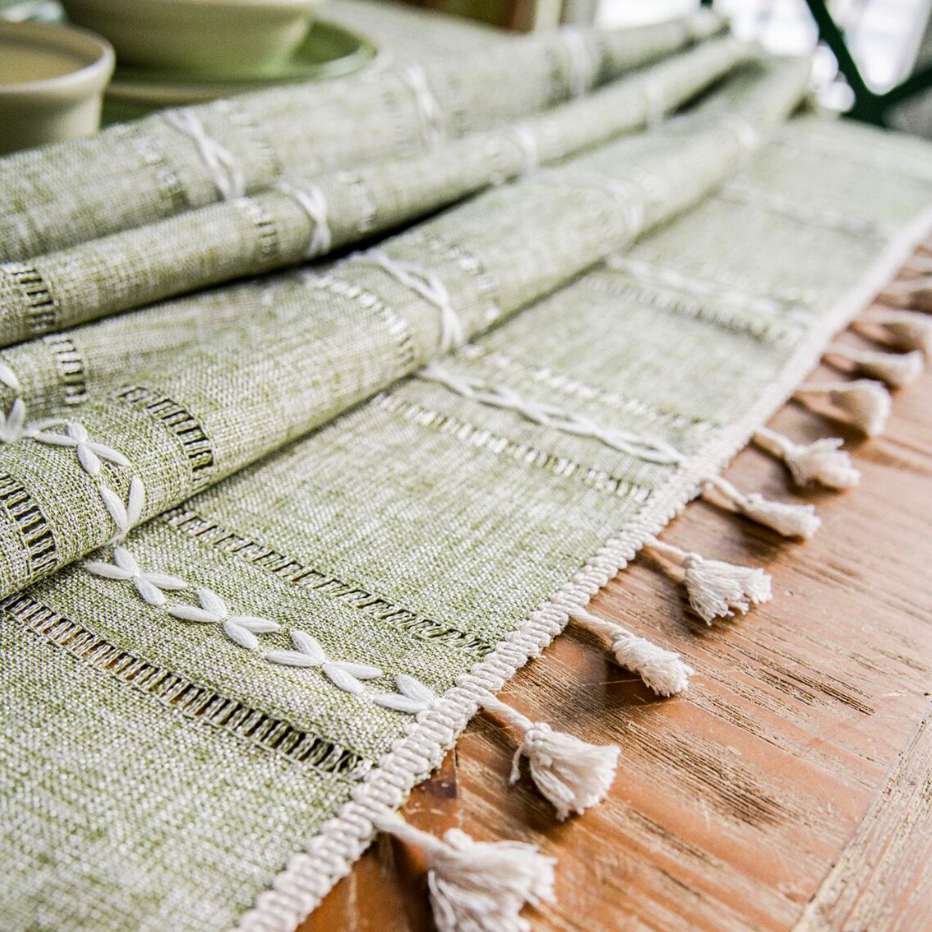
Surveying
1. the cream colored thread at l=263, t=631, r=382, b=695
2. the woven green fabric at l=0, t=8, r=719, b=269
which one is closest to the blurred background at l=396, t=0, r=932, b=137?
the woven green fabric at l=0, t=8, r=719, b=269

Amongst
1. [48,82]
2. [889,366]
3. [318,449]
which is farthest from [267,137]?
[889,366]

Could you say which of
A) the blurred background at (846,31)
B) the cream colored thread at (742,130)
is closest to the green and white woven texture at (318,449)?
the cream colored thread at (742,130)

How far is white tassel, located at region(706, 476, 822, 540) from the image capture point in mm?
521

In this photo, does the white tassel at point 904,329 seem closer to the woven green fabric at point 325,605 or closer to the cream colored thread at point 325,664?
the woven green fabric at point 325,605

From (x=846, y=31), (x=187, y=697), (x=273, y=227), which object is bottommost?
(x=187, y=697)

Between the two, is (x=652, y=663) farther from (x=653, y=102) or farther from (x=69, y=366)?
(x=653, y=102)

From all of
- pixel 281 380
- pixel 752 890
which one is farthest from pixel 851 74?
pixel 752 890

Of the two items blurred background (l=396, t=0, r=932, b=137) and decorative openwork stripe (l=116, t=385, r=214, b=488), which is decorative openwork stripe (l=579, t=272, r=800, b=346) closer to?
decorative openwork stripe (l=116, t=385, r=214, b=488)

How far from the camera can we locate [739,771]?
1.28 feet

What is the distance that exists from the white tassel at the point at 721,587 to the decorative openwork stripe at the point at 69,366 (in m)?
0.35

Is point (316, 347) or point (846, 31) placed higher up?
point (846, 31)

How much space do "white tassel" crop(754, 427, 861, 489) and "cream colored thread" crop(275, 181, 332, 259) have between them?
0.34 metres

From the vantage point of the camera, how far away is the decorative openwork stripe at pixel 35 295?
1.68ft

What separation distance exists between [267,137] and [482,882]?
55 cm
